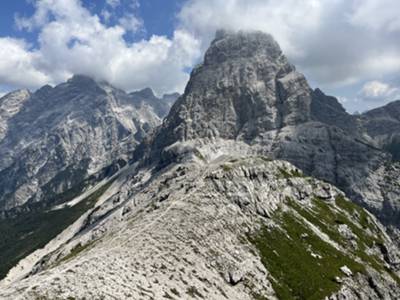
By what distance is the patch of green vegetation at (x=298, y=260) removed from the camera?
129m

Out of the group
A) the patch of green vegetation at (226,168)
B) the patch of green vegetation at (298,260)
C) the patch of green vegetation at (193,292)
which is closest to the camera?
the patch of green vegetation at (193,292)

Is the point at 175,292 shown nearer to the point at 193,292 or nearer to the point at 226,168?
the point at 193,292

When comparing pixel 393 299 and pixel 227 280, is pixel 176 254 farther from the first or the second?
pixel 393 299

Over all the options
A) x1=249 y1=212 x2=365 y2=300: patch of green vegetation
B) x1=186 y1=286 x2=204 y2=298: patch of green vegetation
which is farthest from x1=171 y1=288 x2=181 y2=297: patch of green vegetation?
x1=249 y1=212 x2=365 y2=300: patch of green vegetation

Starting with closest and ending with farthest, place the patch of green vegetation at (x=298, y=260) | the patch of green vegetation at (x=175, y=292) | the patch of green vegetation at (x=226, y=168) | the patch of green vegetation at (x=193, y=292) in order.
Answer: the patch of green vegetation at (x=175, y=292), the patch of green vegetation at (x=193, y=292), the patch of green vegetation at (x=298, y=260), the patch of green vegetation at (x=226, y=168)

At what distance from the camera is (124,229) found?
130125mm

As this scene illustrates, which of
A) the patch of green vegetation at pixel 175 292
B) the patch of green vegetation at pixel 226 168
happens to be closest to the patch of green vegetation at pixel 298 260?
the patch of green vegetation at pixel 226 168

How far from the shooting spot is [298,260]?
142750 mm

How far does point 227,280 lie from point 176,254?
14.2m

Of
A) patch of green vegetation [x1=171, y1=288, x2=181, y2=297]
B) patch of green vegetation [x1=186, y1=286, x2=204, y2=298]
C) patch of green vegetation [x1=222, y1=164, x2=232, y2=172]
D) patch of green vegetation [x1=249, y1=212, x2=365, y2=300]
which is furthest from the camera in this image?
patch of green vegetation [x1=222, y1=164, x2=232, y2=172]

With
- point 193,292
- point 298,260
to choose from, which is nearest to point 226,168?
point 298,260

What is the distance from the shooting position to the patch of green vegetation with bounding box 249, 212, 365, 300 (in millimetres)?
129125

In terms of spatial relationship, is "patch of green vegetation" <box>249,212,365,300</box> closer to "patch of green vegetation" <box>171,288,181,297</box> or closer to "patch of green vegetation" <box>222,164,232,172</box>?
"patch of green vegetation" <box>222,164,232,172</box>

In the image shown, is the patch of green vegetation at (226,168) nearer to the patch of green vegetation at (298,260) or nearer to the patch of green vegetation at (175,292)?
the patch of green vegetation at (298,260)
